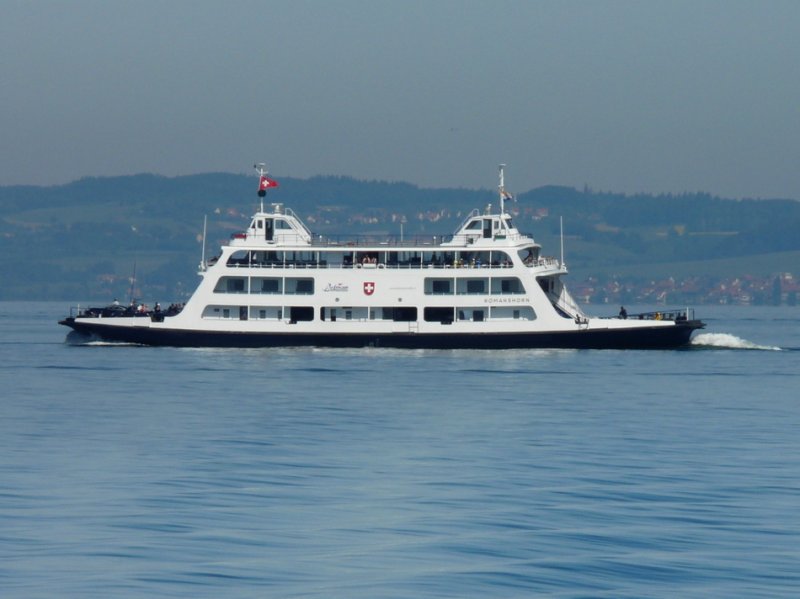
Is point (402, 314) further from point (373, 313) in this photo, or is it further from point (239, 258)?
point (239, 258)

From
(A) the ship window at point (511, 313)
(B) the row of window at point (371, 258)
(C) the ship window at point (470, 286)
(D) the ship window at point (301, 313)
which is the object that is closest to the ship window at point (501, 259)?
(B) the row of window at point (371, 258)

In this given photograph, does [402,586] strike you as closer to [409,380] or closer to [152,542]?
[152,542]

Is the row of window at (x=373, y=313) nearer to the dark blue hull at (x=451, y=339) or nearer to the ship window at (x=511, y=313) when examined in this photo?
the ship window at (x=511, y=313)

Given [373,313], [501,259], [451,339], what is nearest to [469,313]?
[451,339]

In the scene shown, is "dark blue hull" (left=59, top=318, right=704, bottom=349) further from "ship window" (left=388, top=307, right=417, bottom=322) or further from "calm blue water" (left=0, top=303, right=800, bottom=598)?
"calm blue water" (left=0, top=303, right=800, bottom=598)

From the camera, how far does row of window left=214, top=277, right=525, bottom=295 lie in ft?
243

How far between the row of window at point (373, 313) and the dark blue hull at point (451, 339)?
0.98 meters

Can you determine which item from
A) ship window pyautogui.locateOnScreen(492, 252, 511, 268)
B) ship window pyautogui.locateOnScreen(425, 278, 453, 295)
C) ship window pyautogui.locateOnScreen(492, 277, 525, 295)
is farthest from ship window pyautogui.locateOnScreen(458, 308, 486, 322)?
ship window pyautogui.locateOnScreen(492, 252, 511, 268)

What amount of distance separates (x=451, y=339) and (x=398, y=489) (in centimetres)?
4496

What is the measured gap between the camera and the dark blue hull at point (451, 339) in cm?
7338

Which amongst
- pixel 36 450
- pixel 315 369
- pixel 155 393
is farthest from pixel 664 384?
pixel 36 450

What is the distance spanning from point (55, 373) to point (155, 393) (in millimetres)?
11825

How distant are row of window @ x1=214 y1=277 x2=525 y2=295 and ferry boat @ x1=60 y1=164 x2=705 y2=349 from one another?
5 cm

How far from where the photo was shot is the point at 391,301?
74.8 m
